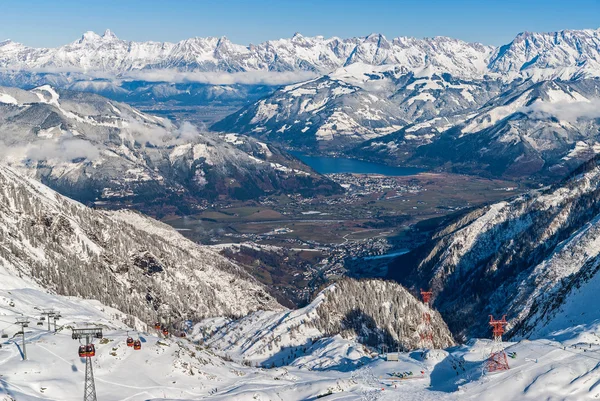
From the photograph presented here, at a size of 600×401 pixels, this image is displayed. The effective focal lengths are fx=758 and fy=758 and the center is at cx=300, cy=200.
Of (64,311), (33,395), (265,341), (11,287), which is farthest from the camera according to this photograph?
(265,341)

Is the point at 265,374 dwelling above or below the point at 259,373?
below

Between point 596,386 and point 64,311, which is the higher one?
point 64,311

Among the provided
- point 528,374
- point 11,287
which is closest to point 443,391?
point 528,374

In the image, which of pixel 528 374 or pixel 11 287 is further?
pixel 11 287

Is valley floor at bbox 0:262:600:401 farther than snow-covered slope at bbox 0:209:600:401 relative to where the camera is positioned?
No

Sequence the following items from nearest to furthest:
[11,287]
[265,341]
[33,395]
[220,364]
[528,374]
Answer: [33,395] < [528,374] < [220,364] < [11,287] < [265,341]

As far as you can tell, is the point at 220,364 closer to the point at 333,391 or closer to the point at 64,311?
the point at 333,391

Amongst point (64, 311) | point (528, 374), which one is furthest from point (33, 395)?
point (528, 374)

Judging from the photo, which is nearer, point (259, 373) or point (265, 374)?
point (265, 374)

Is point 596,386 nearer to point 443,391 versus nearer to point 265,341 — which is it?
point 443,391

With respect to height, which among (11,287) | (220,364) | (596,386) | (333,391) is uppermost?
(11,287)

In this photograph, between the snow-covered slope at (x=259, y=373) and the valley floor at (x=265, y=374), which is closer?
the valley floor at (x=265, y=374)
